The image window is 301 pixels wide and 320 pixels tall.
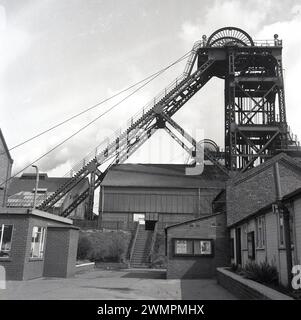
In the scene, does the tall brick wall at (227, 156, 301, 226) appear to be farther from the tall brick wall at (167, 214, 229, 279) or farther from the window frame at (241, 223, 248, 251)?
the window frame at (241, 223, 248, 251)

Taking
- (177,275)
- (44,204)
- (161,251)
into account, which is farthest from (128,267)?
(44,204)

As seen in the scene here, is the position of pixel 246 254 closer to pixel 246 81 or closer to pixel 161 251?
pixel 161 251

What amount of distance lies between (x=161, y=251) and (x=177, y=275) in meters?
9.45

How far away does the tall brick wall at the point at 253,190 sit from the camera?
23266 millimetres

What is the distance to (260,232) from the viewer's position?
15.8 meters

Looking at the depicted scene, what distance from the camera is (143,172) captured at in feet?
153

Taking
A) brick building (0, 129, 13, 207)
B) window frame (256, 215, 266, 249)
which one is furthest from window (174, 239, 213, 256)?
brick building (0, 129, 13, 207)

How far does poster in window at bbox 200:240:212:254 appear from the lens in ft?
77.3

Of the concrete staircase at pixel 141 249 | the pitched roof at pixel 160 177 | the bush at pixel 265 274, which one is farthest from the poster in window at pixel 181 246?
the pitched roof at pixel 160 177

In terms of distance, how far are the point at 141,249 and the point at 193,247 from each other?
34.5 feet

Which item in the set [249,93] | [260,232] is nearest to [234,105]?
[249,93]

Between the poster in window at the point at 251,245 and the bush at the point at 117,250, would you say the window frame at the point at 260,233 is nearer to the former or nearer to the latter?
the poster in window at the point at 251,245

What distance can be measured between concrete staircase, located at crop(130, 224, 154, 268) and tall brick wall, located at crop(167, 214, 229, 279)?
27.8ft

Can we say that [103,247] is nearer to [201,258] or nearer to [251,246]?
[201,258]
